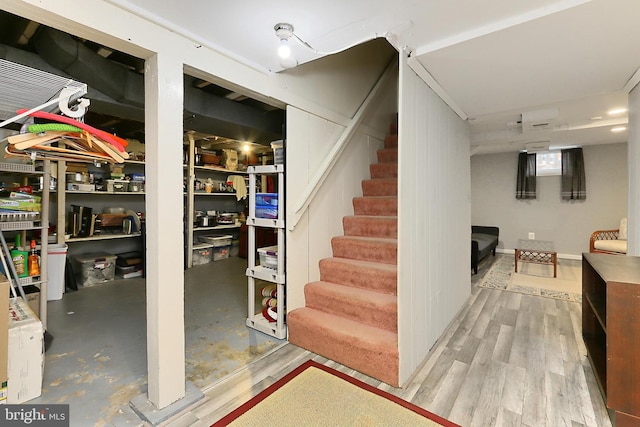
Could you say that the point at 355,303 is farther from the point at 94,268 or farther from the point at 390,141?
the point at 94,268

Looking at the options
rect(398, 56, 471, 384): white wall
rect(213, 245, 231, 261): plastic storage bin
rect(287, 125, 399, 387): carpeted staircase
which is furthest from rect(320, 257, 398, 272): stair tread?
rect(213, 245, 231, 261): plastic storage bin

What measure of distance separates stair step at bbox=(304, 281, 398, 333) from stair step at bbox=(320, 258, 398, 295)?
0.05 meters

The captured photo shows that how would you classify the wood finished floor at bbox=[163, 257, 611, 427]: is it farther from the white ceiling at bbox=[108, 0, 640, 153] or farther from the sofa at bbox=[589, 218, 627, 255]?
the sofa at bbox=[589, 218, 627, 255]

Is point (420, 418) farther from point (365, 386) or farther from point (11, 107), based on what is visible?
point (11, 107)

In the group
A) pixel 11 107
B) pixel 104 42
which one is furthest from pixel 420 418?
pixel 11 107

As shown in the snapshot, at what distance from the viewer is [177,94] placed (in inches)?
65.6

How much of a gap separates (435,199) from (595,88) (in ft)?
5.32

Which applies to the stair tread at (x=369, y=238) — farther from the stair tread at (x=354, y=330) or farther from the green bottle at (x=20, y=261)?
the green bottle at (x=20, y=261)

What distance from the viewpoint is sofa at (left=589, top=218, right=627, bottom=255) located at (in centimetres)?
426

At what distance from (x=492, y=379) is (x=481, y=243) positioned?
3.32 m

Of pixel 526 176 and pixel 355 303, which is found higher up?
pixel 526 176

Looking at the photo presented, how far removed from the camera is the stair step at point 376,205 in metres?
3.10

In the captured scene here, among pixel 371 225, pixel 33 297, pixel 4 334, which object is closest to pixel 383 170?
pixel 371 225

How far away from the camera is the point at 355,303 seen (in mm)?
2305
